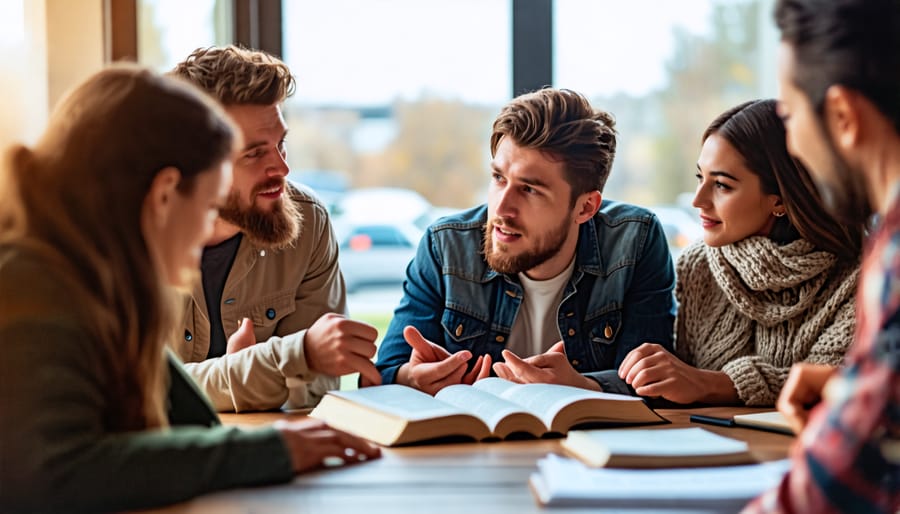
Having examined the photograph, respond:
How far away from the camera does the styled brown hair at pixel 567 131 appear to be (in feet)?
7.48

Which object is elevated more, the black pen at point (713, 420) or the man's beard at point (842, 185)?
the man's beard at point (842, 185)

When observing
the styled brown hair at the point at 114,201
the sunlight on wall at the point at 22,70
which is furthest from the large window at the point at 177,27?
the styled brown hair at the point at 114,201

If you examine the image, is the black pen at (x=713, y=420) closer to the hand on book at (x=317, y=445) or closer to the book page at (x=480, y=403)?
the book page at (x=480, y=403)

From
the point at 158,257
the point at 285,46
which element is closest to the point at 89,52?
the point at 285,46

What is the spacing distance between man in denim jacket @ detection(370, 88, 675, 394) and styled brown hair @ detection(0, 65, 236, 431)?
3.31ft

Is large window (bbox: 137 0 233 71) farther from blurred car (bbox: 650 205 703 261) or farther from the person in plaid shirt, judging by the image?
the person in plaid shirt

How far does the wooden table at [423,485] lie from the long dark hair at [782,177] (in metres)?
0.63

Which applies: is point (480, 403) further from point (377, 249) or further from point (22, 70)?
point (377, 249)

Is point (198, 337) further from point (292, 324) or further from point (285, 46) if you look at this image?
point (285, 46)

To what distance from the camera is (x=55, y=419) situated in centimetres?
109

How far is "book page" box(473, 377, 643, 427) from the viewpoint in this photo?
1.62 m

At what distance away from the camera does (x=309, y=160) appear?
3.49 meters

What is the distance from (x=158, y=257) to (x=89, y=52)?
1.59m

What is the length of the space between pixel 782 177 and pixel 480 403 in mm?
909
